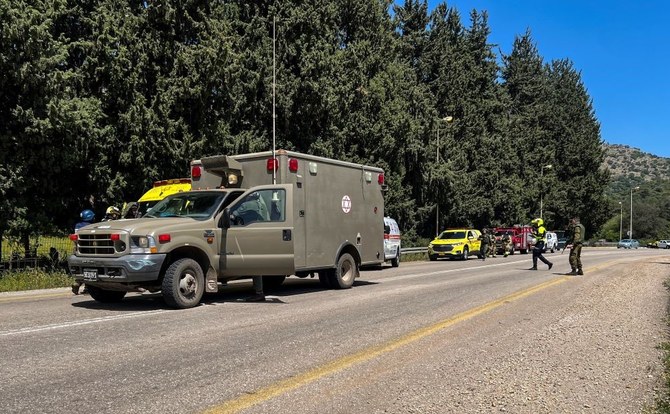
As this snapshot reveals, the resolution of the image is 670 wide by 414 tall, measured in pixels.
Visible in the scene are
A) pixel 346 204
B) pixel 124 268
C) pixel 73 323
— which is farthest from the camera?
pixel 346 204

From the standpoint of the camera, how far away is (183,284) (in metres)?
9.45

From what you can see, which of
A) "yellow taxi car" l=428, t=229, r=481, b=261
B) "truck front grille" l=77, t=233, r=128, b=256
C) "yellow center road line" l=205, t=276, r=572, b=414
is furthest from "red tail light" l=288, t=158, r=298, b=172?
"yellow taxi car" l=428, t=229, r=481, b=261

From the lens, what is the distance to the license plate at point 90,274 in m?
9.07

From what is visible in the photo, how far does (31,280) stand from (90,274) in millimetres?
5854

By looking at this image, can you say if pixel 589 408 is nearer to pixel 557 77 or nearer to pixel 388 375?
pixel 388 375

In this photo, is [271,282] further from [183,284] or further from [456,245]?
[456,245]

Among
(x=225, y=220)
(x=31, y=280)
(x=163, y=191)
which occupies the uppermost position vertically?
(x=163, y=191)

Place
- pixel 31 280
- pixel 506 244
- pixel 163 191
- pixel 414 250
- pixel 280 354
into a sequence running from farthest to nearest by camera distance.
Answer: pixel 506 244 < pixel 414 250 < pixel 163 191 < pixel 31 280 < pixel 280 354

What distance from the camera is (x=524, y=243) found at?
141 ft

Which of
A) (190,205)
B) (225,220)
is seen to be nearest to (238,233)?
(225,220)

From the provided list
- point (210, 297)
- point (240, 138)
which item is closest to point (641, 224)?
point (240, 138)

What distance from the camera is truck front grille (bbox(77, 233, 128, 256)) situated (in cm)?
898

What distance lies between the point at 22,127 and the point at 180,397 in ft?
43.0

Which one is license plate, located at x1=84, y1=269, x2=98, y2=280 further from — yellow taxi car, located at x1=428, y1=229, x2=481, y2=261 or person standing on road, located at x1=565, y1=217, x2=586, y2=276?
yellow taxi car, located at x1=428, y1=229, x2=481, y2=261
